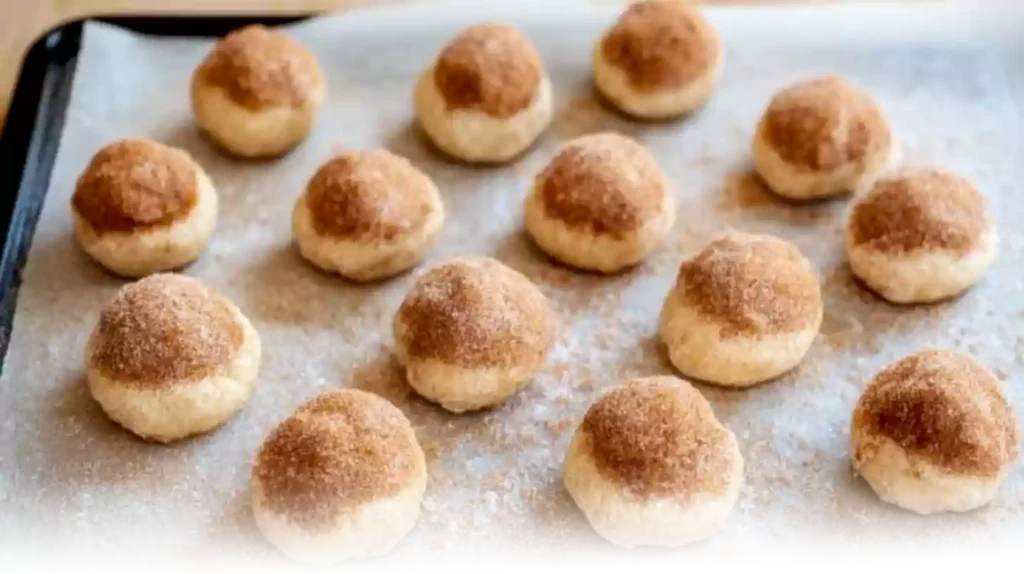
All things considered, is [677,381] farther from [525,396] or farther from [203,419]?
[203,419]

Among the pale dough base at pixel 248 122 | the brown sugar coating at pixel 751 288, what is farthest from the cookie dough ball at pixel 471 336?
the pale dough base at pixel 248 122

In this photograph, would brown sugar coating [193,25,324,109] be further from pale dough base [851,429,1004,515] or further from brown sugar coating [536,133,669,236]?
pale dough base [851,429,1004,515]

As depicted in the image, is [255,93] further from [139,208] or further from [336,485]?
[336,485]

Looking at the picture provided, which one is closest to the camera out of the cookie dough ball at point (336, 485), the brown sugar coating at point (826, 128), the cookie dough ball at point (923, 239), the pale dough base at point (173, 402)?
the cookie dough ball at point (336, 485)

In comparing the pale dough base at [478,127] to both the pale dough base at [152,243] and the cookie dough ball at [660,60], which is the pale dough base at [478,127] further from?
the pale dough base at [152,243]

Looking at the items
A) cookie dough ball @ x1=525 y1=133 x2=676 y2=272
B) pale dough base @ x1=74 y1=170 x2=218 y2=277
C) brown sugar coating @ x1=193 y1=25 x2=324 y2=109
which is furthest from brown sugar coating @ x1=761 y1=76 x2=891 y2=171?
pale dough base @ x1=74 y1=170 x2=218 y2=277

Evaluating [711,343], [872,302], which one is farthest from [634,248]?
[872,302]
